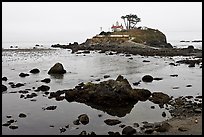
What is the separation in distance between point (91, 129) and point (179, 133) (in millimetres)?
5118

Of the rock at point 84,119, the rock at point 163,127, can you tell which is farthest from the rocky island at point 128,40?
the rock at point 163,127

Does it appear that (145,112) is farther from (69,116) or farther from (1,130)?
(1,130)

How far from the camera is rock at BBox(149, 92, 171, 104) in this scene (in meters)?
24.7

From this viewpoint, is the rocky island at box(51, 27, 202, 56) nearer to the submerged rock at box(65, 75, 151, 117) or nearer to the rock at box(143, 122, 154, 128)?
the submerged rock at box(65, 75, 151, 117)

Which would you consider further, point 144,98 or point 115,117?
point 144,98

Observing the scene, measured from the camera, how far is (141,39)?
99125 millimetres

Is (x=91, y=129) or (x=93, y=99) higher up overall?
(x=93, y=99)

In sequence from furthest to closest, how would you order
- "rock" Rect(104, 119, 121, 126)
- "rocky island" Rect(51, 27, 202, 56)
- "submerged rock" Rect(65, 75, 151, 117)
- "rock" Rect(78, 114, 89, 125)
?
"rocky island" Rect(51, 27, 202, 56) < "submerged rock" Rect(65, 75, 151, 117) < "rock" Rect(78, 114, 89, 125) < "rock" Rect(104, 119, 121, 126)

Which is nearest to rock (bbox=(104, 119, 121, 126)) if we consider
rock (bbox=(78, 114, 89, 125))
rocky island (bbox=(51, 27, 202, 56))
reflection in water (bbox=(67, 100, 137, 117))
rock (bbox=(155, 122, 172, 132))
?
rock (bbox=(78, 114, 89, 125))

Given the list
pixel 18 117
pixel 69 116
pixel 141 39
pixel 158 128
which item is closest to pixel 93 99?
pixel 69 116

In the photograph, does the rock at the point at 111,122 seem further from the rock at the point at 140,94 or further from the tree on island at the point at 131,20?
the tree on island at the point at 131,20

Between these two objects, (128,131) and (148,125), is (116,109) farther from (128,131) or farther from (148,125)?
(128,131)

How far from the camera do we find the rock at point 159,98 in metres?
24.7

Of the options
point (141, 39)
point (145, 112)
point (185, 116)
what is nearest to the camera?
point (185, 116)
